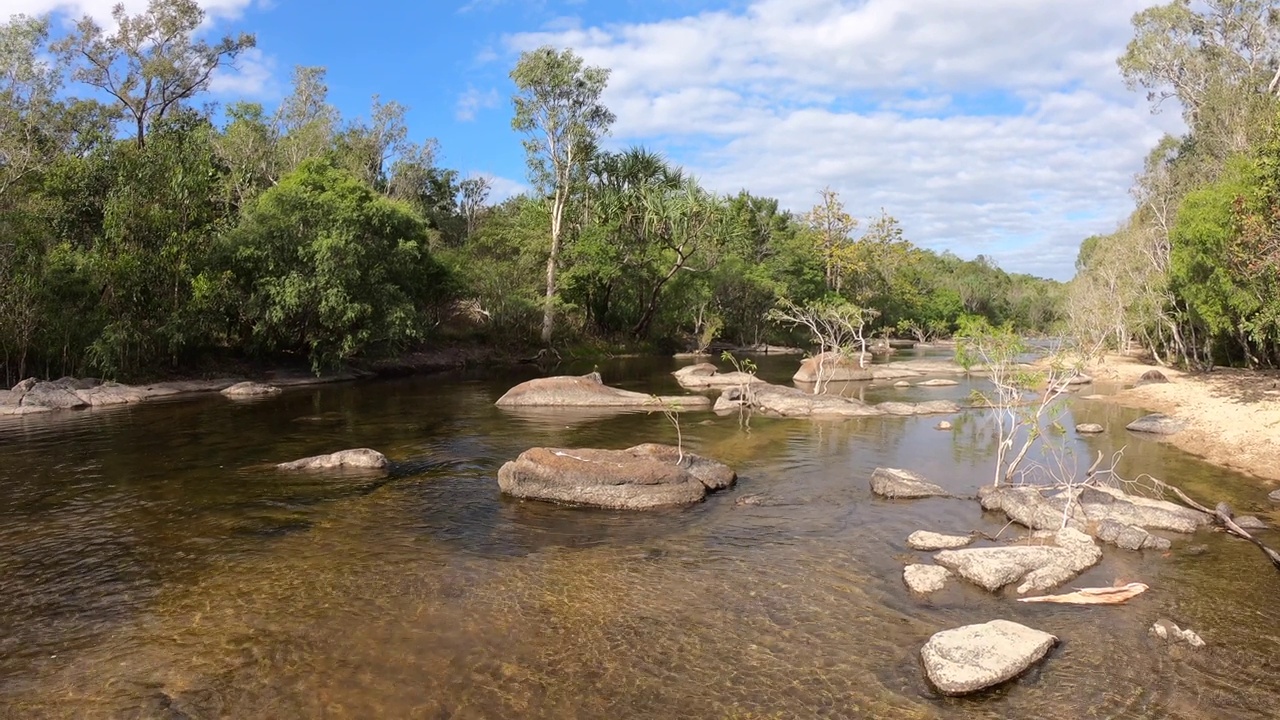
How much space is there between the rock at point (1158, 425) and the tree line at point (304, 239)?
800 inches

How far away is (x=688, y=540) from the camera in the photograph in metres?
14.4

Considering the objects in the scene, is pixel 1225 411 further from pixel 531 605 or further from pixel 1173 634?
pixel 531 605

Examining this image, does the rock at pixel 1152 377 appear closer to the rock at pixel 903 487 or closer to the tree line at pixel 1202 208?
the tree line at pixel 1202 208

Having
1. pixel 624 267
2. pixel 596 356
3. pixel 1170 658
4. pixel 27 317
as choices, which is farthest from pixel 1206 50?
pixel 27 317

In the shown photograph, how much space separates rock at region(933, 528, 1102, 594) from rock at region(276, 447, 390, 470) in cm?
1444

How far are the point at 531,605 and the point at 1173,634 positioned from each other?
9.12 m

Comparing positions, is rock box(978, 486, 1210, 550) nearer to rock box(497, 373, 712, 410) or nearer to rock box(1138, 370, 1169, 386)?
rock box(497, 373, 712, 410)

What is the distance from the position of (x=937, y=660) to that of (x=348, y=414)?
2632 centimetres

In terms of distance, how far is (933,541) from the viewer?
13867mm

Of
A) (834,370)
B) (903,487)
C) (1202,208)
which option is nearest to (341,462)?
(903,487)

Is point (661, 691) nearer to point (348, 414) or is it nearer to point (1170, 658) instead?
point (1170, 658)

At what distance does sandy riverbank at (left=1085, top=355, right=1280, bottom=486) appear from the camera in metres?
21.3

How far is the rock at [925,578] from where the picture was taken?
11.8 meters

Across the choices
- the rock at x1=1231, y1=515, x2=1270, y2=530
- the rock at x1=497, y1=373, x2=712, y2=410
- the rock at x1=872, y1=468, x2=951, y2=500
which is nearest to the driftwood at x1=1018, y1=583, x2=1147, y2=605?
the rock at x1=1231, y1=515, x2=1270, y2=530
